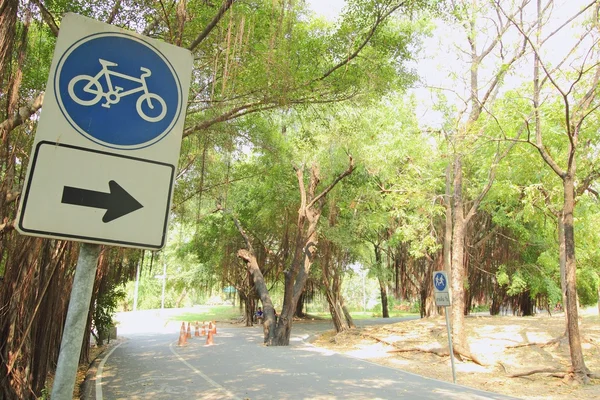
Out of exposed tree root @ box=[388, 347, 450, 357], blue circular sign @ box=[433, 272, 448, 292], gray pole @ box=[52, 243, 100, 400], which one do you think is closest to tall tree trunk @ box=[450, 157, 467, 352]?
exposed tree root @ box=[388, 347, 450, 357]

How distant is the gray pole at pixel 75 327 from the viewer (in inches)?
57.0

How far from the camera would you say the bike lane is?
7.50 metres

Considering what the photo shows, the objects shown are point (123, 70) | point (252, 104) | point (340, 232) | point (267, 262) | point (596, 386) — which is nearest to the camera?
point (123, 70)

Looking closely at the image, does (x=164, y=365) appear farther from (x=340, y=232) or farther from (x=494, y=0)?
(x=494, y=0)

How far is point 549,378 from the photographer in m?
9.59

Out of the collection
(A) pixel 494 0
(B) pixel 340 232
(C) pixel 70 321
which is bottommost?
(C) pixel 70 321

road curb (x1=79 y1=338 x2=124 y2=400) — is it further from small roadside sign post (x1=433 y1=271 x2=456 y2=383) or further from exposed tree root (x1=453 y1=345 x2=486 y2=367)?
exposed tree root (x1=453 y1=345 x2=486 y2=367)

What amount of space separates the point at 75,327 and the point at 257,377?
8235 millimetres

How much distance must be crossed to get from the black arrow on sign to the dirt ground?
29.2ft

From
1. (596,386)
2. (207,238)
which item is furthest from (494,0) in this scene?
(207,238)

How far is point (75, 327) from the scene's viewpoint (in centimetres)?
150

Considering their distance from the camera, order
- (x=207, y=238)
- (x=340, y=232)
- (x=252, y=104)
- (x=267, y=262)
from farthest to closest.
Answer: (x=267, y=262)
(x=207, y=238)
(x=340, y=232)
(x=252, y=104)

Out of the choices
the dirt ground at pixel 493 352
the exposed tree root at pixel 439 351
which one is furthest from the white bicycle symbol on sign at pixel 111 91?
the exposed tree root at pixel 439 351

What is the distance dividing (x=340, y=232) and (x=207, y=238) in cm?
786
